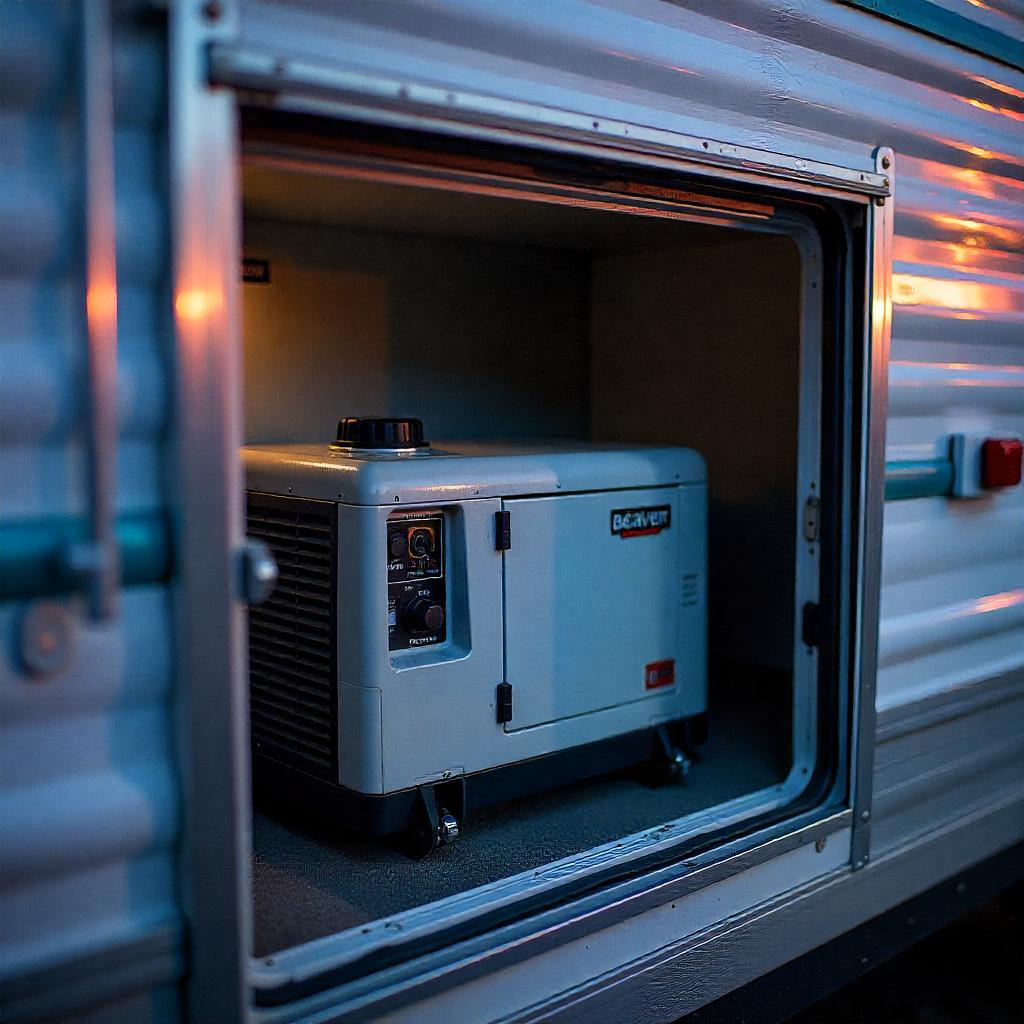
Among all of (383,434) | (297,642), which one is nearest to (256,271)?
(383,434)

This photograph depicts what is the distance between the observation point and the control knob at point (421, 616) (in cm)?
250

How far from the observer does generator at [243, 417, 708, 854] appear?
2449 millimetres

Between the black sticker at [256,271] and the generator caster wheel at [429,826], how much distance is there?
1677mm

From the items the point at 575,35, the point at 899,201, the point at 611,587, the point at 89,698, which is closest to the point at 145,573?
the point at 89,698

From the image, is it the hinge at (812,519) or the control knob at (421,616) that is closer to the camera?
the control knob at (421,616)

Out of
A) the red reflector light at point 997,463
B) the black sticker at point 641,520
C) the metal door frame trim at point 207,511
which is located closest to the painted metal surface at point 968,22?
the red reflector light at point 997,463

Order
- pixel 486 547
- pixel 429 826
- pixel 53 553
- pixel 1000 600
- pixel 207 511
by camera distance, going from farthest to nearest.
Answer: pixel 1000 600
pixel 486 547
pixel 429 826
pixel 207 511
pixel 53 553

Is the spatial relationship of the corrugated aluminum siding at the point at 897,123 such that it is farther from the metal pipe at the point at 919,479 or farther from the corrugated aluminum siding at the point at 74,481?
the corrugated aluminum siding at the point at 74,481

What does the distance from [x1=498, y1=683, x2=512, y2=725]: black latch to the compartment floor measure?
0.31 meters

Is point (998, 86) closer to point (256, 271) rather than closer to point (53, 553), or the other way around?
point (256, 271)

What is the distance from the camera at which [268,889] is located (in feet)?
7.74

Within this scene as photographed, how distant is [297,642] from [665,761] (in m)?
1.09

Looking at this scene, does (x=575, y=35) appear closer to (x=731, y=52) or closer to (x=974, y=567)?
(x=731, y=52)

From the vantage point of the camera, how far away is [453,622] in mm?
2592
